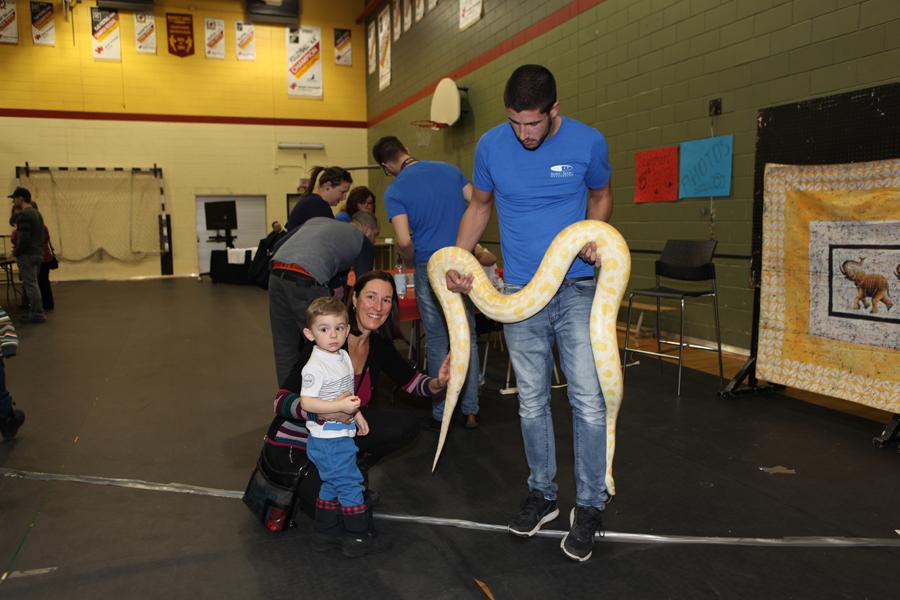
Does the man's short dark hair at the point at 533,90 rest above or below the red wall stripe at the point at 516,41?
below

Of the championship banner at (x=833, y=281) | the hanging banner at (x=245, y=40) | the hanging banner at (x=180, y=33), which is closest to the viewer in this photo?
the championship banner at (x=833, y=281)

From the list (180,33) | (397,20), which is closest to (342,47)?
(397,20)

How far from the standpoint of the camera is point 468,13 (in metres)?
9.87

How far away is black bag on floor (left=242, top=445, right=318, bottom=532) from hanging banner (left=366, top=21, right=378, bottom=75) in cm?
1362

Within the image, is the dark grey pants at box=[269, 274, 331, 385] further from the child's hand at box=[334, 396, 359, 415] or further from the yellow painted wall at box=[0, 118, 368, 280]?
the yellow painted wall at box=[0, 118, 368, 280]

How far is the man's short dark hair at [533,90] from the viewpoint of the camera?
1.91 meters

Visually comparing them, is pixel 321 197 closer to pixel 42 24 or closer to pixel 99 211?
pixel 99 211

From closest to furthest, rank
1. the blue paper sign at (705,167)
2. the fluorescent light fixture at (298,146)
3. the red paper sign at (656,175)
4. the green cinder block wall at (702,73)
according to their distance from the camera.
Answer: the green cinder block wall at (702,73), the blue paper sign at (705,167), the red paper sign at (656,175), the fluorescent light fixture at (298,146)

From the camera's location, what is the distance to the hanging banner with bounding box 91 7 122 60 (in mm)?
13258

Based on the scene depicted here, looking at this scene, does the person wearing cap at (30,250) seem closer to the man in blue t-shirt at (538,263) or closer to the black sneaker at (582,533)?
the man in blue t-shirt at (538,263)

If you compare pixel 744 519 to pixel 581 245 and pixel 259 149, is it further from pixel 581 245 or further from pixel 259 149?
pixel 259 149

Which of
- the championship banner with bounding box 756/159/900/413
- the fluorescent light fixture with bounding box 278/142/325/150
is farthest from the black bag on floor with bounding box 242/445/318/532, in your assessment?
the fluorescent light fixture with bounding box 278/142/325/150

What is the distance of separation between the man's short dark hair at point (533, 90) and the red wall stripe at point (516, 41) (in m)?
5.58

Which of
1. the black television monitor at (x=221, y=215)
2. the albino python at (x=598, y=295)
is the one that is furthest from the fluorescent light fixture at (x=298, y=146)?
the albino python at (x=598, y=295)
